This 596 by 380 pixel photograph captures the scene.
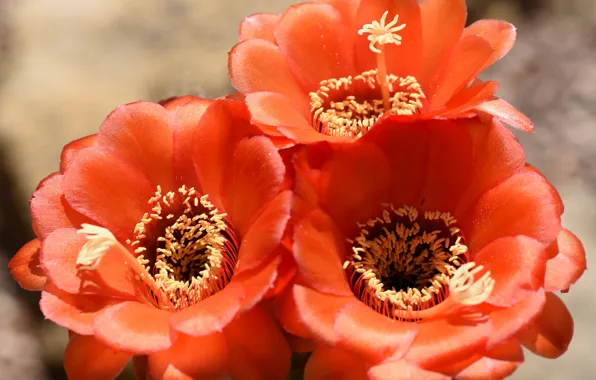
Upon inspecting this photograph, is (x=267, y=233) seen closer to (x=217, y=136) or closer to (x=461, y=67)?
(x=217, y=136)

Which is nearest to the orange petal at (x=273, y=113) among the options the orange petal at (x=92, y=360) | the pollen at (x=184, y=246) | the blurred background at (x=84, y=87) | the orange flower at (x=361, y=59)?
the orange flower at (x=361, y=59)

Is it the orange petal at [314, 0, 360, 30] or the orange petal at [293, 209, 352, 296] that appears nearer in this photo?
the orange petal at [293, 209, 352, 296]

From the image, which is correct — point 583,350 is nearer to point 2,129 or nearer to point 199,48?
point 199,48

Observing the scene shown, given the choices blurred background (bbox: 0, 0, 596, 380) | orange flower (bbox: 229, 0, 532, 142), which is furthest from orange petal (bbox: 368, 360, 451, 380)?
blurred background (bbox: 0, 0, 596, 380)

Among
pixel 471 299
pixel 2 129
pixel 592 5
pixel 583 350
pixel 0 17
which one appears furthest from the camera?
pixel 592 5

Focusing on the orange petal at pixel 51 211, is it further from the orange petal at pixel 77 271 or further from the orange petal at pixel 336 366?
the orange petal at pixel 336 366

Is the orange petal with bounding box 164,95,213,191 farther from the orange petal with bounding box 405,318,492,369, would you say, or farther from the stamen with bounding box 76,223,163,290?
the orange petal with bounding box 405,318,492,369

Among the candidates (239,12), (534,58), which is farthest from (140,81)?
(534,58)
